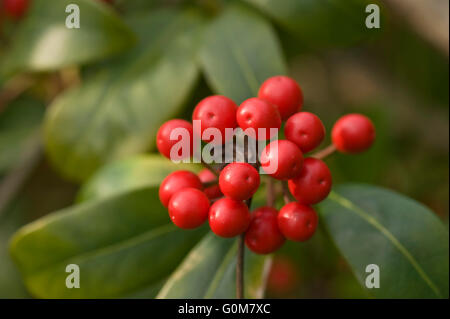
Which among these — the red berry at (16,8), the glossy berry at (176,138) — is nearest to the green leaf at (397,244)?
the glossy berry at (176,138)

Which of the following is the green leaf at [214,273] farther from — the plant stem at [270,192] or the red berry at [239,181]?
the red berry at [239,181]

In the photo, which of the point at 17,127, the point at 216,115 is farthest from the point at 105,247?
the point at 17,127

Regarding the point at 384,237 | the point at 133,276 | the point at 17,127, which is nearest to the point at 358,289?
the point at 384,237

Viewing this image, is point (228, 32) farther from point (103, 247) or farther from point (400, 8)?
point (103, 247)

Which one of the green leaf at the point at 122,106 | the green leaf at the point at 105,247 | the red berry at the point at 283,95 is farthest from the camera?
the green leaf at the point at 122,106

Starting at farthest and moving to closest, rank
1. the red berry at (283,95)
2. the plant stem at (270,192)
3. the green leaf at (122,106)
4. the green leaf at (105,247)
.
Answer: the green leaf at (122,106) < the green leaf at (105,247) < the plant stem at (270,192) < the red berry at (283,95)

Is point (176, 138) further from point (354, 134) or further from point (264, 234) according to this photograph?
point (354, 134)

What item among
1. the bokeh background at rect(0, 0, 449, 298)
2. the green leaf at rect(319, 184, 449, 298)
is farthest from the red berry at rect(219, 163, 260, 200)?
the bokeh background at rect(0, 0, 449, 298)
